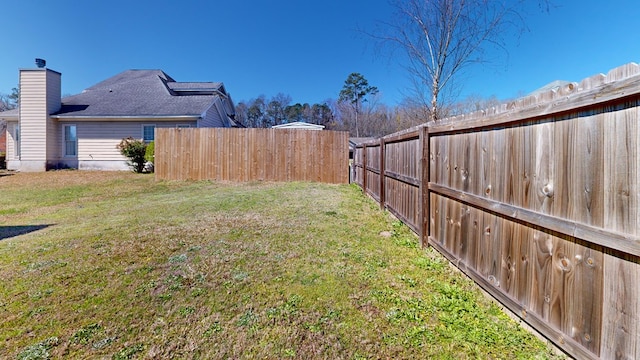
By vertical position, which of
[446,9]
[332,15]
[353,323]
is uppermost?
[332,15]

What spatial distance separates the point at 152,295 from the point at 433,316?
232 cm

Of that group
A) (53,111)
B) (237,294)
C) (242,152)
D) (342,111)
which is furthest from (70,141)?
(342,111)

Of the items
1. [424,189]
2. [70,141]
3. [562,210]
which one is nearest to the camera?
[562,210]

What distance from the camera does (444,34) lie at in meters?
7.04

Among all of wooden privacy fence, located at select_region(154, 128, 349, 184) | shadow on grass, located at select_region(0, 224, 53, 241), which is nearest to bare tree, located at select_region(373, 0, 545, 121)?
wooden privacy fence, located at select_region(154, 128, 349, 184)

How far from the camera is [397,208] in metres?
5.25

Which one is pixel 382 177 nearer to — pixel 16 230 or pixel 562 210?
pixel 562 210

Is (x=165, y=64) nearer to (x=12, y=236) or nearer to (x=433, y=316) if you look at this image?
(x=12, y=236)

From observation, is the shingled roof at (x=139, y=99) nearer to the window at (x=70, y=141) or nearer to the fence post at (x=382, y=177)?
the window at (x=70, y=141)

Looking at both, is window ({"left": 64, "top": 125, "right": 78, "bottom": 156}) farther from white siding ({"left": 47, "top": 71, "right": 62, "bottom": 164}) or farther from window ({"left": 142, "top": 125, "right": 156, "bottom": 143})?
window ({"left": 142, "top": 125, "right": 156, "bottom": 143})

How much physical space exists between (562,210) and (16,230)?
6942 millimetres

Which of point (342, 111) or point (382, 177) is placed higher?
point (342, 111)

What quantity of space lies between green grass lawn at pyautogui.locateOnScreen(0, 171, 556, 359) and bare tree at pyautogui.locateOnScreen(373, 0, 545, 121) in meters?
4.64

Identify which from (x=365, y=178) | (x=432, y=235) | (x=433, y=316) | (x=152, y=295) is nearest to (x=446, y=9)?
(x=365, y=178)
